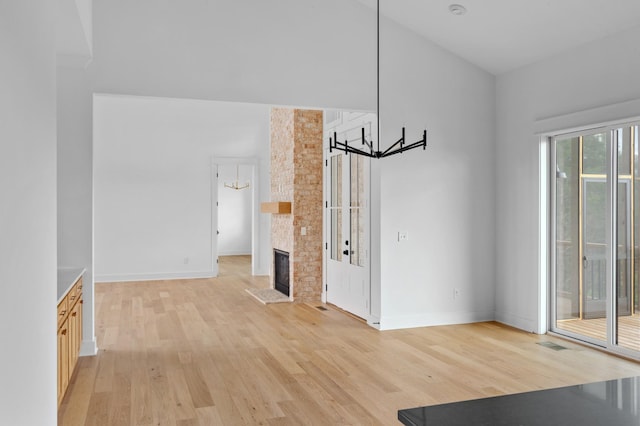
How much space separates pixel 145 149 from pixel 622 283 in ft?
28.0

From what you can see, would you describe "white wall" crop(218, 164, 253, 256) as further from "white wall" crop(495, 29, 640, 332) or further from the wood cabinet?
the wood cabinet

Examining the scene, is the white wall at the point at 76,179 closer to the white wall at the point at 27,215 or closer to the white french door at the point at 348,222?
the white wall at the point at 27,215

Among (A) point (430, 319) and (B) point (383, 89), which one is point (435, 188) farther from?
(A) point (430, 319)

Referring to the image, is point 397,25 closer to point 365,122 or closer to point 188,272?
point 365,122

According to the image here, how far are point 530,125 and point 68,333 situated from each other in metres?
5.13

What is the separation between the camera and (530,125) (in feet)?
20.1

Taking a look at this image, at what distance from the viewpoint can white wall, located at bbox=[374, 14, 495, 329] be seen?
6293mm

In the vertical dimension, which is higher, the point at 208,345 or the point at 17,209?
the point at 17,209

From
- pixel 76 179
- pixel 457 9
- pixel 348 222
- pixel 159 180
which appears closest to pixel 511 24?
pixel 457 9

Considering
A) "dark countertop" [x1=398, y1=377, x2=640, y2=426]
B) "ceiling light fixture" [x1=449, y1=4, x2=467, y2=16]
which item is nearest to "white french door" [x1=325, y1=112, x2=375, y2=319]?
"ceiling light fixture" [x1=449, y1=4, x2=467, y2=16]

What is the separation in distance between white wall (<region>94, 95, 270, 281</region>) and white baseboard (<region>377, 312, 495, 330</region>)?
5367mm

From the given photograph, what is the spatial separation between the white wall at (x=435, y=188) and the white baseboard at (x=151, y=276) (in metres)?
5.61

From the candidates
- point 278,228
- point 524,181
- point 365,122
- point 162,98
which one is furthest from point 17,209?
point 278,228

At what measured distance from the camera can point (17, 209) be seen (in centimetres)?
195
